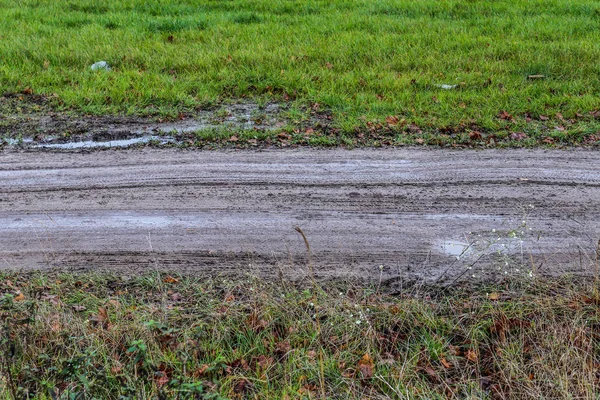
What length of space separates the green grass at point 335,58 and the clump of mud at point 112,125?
266 millimetres

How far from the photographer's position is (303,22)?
1135 centimetres

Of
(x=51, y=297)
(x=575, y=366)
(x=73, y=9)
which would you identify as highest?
(x=73, y=9)

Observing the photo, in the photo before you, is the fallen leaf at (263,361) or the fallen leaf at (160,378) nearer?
the fallen leaf at (160,378)

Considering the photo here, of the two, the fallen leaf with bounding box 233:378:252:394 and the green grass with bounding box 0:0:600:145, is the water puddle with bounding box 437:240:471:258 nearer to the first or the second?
the fallen leaf with bounding box 233:378:252:394

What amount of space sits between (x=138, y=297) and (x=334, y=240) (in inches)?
64.7

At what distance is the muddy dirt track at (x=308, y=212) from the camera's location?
486 cm

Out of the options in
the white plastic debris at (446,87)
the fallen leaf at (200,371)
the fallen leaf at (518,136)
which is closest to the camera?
the fallen leaf at (200,371)

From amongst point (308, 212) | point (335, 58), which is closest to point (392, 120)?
point (335, 58)

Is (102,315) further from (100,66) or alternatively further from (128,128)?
(100,66)

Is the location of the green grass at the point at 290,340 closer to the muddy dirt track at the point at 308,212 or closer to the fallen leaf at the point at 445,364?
the fallen leaf at the point at 445,364

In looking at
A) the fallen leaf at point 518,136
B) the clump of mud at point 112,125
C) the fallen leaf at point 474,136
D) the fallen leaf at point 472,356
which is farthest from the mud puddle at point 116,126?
the fallen leaf at point 472,356

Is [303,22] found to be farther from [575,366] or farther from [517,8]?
[575,366]

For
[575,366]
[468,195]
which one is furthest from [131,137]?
[575,366]

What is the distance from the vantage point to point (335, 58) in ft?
32.0
